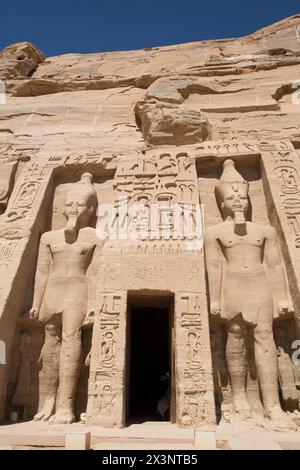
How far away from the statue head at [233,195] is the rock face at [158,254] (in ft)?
0.12

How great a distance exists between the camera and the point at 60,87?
11.0m

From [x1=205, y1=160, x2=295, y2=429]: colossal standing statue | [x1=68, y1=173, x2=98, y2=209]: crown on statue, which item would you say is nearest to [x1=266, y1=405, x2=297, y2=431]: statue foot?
[x1=205, y1=160, x2=295, y2=429]: colossal standing statue

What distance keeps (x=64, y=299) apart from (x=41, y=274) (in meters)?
0.72

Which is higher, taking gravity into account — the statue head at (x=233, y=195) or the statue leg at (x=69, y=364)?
the statue head at (x=233, y=195)

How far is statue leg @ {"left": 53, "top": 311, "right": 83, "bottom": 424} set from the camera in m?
5.46

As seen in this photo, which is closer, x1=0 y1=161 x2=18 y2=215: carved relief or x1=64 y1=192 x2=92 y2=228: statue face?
x1=64 y1=192 x2=92 y2=228: statue face

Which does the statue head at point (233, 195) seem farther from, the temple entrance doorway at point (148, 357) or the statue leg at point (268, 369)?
the temple entrance doorway at point (148, 357)

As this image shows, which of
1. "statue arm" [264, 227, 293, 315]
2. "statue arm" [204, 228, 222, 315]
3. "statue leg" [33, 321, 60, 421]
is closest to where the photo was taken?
"statue leg" [33, 321, 60, 421]

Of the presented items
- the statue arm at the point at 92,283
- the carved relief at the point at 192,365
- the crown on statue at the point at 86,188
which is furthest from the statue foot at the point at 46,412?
the crown on statue at the point at 86,188

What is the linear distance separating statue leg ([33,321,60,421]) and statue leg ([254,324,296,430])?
291 centimetres

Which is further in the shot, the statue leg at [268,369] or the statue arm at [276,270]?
the statue arm at [276,270]

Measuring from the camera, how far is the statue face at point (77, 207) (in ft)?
22.6

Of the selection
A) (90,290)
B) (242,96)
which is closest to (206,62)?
(242,96)

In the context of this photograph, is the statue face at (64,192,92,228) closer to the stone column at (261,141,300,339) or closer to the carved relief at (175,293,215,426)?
the carved relief at (175,293,215,426)
